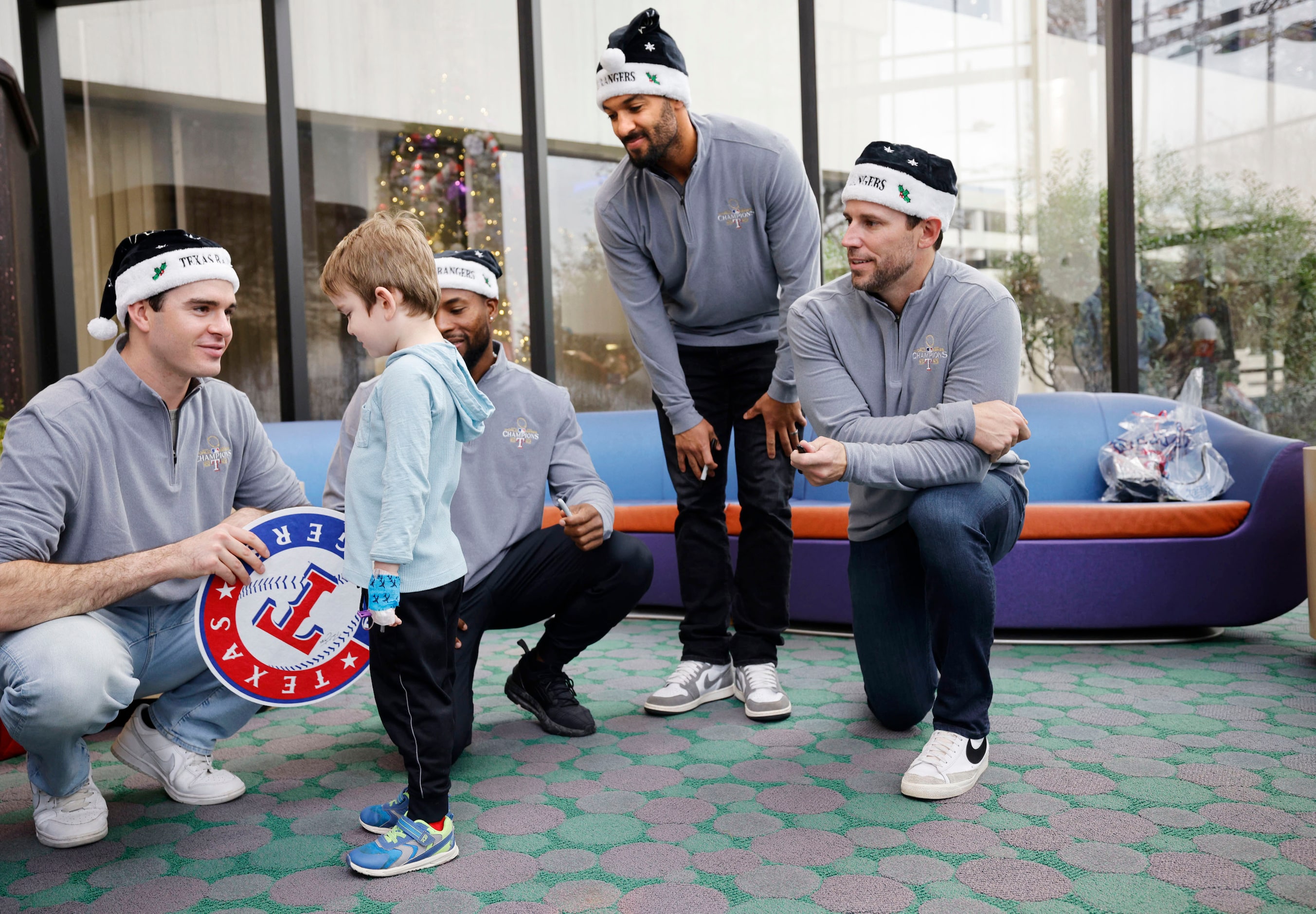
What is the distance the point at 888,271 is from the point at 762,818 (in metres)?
1.14

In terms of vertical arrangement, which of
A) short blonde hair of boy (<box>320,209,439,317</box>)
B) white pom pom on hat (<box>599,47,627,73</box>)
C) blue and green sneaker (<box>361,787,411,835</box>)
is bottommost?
blue and green sneaker (<box>361,787,411,835</box>)

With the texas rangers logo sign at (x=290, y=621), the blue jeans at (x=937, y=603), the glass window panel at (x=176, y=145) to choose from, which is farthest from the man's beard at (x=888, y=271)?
the glass window panel at (x=176, y=145)

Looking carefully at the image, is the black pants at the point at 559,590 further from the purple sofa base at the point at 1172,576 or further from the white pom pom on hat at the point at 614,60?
the purple sofa base at the point at 1172,576

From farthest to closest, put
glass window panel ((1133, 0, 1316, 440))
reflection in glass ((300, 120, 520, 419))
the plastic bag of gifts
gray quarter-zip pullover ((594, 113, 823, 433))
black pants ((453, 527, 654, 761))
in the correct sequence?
reflection in glass ((300, 120, 520, 419)), glass window panel ((1133, 0, 1316, 440)), the plastic bag of gifts, gray quarter-zip pullover ((594, 113, 823, 433)), black pants ((453, 527, 654, 761))

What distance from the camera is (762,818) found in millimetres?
1836

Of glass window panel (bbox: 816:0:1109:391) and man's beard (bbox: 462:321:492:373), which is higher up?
glass window panel (bbox: 816:0:1109:391)

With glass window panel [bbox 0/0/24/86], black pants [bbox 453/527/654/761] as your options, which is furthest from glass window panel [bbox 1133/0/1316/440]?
glass window panel [bbox 0/0/24/86]

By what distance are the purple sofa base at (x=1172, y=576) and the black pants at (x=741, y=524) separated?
0.93m

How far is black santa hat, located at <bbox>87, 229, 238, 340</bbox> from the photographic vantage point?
1.94 meters

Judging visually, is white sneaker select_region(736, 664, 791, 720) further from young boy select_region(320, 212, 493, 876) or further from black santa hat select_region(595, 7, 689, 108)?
black santa hat select_region(595, 7, 689, 108)

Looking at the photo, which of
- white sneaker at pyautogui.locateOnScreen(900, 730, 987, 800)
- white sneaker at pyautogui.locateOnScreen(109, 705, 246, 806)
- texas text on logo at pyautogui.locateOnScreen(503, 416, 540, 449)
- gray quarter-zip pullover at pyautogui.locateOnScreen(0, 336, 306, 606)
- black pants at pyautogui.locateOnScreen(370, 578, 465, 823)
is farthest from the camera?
texas text on logo at pyautogui.locateOnScreen(503, 416, 540, 449)

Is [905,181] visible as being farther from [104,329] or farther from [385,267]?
[104,329]

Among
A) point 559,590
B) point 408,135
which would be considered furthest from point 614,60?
point 408,135

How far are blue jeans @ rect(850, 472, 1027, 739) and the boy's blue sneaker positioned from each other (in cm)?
99
